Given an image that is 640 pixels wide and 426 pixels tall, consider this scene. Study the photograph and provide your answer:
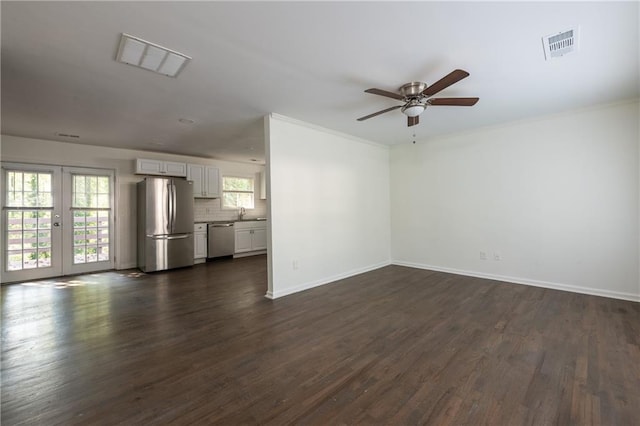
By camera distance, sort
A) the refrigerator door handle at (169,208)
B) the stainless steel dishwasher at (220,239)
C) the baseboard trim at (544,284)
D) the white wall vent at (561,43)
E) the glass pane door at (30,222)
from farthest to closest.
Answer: the stainless steel dishwasher at (220,239)
the refrigerator door handle at (169,208)
the glass pane door at (30,222)
the baseboard trim at (544,284)
the white wall vent at (561,43)

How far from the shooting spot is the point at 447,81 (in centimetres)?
242

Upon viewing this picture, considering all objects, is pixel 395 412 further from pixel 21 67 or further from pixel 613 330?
pixel 21 67

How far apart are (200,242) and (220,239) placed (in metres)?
0.44

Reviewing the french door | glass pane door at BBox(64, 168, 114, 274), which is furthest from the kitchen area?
the french door

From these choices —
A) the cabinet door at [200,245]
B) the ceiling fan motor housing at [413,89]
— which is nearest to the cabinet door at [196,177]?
the cabinet door at [200,245]

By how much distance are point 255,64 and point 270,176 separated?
5.08 ft

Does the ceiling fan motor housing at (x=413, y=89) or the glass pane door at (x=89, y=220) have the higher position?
the ceiling fan motor housing at (x=413, y=89)

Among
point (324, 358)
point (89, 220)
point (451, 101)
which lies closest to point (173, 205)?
point (89, 220)

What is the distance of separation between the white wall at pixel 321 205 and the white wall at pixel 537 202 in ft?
2.66

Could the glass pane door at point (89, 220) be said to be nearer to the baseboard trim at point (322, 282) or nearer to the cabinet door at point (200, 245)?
the cabinet door at point (200, 245)

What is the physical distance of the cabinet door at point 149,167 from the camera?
567 cm

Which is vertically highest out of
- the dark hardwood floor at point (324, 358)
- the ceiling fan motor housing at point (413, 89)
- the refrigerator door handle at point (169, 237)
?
the ceiling fan motor housing at point (413, 89)

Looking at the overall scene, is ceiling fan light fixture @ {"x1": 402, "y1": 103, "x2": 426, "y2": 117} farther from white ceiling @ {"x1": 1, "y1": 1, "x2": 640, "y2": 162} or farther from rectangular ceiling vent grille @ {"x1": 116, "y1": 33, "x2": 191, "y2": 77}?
rectangular ceiling vent grille @ {"x1": 116, "y1": 33, "x2": 191, "y2": 77}

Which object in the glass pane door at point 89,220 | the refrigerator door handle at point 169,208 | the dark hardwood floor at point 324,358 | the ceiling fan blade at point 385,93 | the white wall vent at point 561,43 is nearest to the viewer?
the dark hardwood floor at point 324,358
